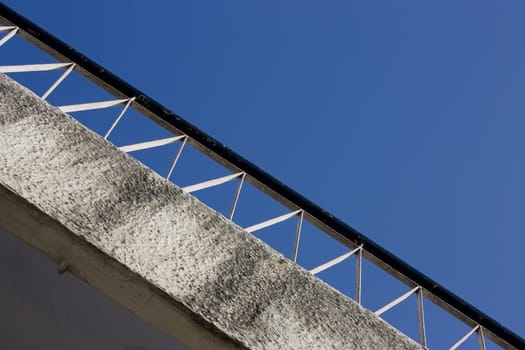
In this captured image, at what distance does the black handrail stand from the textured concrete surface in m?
0.58

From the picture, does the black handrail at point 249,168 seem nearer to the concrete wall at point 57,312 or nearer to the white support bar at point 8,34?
the white support bar at point 8,34

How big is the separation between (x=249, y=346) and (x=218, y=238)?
0.51 metres

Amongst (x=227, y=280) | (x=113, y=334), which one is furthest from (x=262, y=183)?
(x=113, y=334)

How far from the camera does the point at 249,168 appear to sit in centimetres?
272

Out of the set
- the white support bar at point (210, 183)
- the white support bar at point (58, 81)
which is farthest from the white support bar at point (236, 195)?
the white support bar at point (58, 81)

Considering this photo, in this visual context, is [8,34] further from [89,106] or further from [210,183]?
Answer: [210,183]

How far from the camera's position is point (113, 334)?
95.9 inches

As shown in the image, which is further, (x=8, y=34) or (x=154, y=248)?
(x=8, y=34)

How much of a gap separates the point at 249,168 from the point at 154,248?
100 cm

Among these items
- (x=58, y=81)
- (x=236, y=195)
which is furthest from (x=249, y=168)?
(x=58, y=81)

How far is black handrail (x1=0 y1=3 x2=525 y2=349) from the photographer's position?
8.61 ft

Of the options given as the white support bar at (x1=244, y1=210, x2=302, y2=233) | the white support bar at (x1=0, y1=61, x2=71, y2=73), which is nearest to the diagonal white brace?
the white support bar at (x1=0, y1=61, x2=71, y2=73)

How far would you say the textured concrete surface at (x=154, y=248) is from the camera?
170 cm

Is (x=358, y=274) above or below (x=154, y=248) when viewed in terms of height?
above
